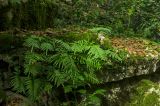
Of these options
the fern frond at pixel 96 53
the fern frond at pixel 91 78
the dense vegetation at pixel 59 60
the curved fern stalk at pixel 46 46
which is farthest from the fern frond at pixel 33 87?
the fern frond at pixel 96 53

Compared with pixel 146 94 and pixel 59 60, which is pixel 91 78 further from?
pixel 146 94

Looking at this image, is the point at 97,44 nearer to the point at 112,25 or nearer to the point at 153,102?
the point at 153,102

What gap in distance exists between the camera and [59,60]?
5.63 m

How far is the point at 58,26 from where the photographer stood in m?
7.90

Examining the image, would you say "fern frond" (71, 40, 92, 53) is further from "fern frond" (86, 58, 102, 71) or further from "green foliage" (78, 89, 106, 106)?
"green foliage" (78, 89, 106, 106)

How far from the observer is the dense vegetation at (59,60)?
18.1 feet

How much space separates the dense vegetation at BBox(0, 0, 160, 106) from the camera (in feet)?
18.1

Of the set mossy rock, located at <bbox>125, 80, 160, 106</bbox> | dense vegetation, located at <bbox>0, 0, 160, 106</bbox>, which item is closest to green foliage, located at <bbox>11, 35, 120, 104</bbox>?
dense vegetation, located at <bbox>0, 0, 160, 106</bbox>

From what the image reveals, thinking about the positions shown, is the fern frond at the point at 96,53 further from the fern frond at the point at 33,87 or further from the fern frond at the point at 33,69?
the fern frond at the point at 33,87

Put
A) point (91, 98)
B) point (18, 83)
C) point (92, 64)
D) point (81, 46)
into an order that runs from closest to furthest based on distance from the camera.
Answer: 1. point (18, 83)
2. point (91, 98)
3. point (92, 64)
4. point (81, 46)

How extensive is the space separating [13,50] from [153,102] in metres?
3.03

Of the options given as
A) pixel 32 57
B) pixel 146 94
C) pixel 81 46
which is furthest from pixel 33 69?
pixel 146 94

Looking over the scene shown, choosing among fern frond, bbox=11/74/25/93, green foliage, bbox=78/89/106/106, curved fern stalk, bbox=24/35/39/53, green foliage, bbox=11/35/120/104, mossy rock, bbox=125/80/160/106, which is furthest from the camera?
mossy rock, bbox=125/80/160/106

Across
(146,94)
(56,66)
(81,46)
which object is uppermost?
(81,46)
